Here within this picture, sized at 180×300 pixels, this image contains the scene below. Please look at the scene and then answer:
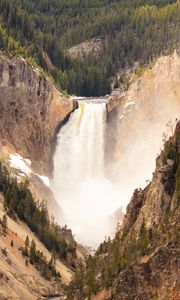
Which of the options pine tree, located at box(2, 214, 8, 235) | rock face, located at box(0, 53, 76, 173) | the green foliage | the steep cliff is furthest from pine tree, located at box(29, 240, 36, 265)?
rock face, located at box(0, 53, 76, 173)

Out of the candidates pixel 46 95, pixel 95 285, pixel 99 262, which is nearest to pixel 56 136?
pixel 46 95

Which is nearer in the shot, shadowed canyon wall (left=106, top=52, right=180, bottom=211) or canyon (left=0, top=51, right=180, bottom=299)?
canyon (left=0, top=51, right=180, bottom=299)

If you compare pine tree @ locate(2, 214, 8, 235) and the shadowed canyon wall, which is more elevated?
the shadowed canyon wall

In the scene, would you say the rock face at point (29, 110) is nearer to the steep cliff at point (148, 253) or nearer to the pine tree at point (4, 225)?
the pine tree at point (4, 225)

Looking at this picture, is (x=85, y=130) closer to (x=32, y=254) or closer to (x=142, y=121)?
(x=142, y=121)

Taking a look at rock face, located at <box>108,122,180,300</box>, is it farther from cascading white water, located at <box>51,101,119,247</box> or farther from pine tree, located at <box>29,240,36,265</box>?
cascading white water, located at <box>51,101,119,247</box>

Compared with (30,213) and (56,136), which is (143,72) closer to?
(56,136)
